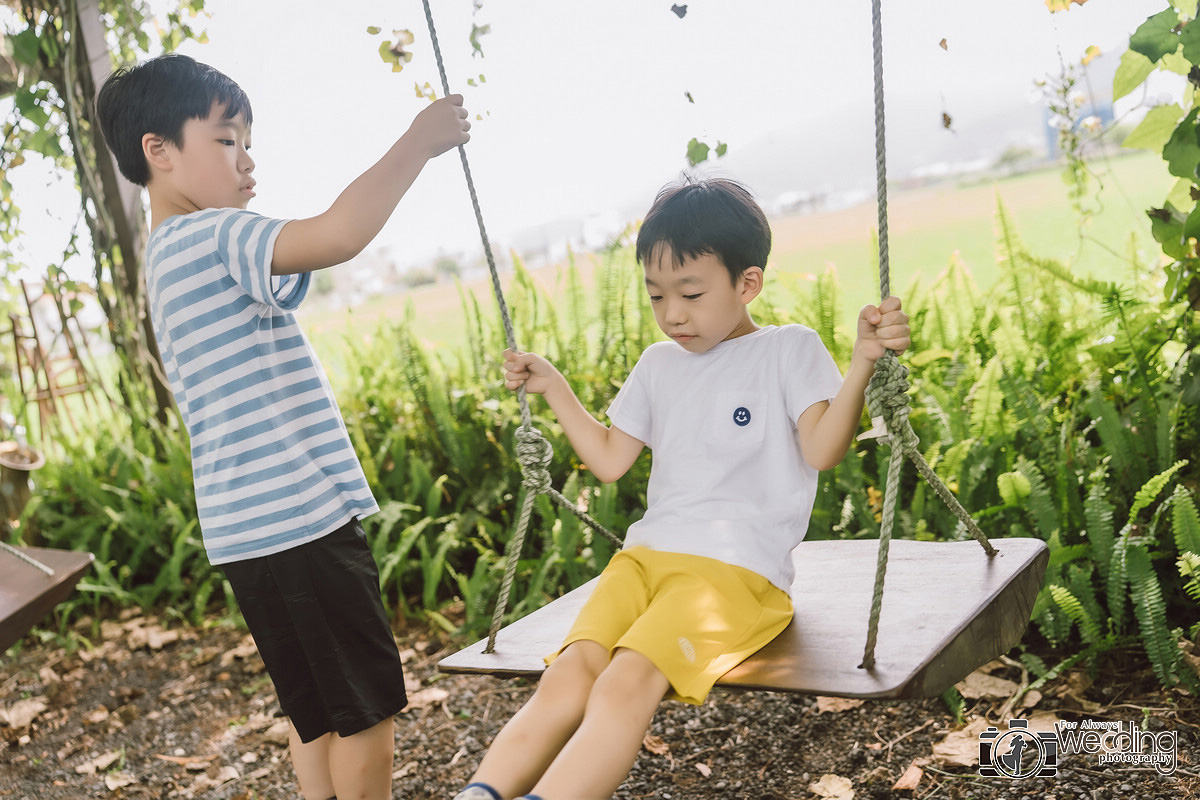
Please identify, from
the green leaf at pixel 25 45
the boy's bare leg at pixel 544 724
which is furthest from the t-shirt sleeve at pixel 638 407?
the green leaf at pixel 25 45

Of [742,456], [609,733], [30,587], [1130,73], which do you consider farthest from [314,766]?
[1130,73]

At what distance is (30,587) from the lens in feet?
7.64

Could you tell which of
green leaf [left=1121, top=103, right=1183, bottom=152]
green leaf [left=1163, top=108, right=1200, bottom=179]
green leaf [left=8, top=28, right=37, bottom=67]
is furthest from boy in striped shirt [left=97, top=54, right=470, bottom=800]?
green leaf [left=8, top=28, right=37, bottom=67]

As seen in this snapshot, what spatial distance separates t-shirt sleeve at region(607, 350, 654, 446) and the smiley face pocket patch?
0.19m

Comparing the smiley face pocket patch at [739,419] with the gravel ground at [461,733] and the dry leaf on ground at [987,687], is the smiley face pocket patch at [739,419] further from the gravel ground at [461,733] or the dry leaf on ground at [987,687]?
the dry leaf on ground at [987,687]

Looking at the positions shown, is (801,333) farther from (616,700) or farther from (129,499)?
(129,499)

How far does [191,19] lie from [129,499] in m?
2.16

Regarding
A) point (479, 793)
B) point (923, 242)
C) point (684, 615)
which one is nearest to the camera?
point (479, 793)

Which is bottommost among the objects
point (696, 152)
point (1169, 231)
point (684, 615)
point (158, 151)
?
point (684, 615)

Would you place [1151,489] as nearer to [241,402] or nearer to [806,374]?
[806,374]

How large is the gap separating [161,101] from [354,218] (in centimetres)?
50

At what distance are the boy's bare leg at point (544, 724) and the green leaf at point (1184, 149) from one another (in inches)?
66.8

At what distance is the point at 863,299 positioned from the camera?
5.64 m

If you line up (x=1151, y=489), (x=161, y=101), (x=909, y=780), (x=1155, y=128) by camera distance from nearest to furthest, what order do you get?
(x=161, y=101), (x=909, y=780), (x=1151, y=489), (x=1155, y=128)
